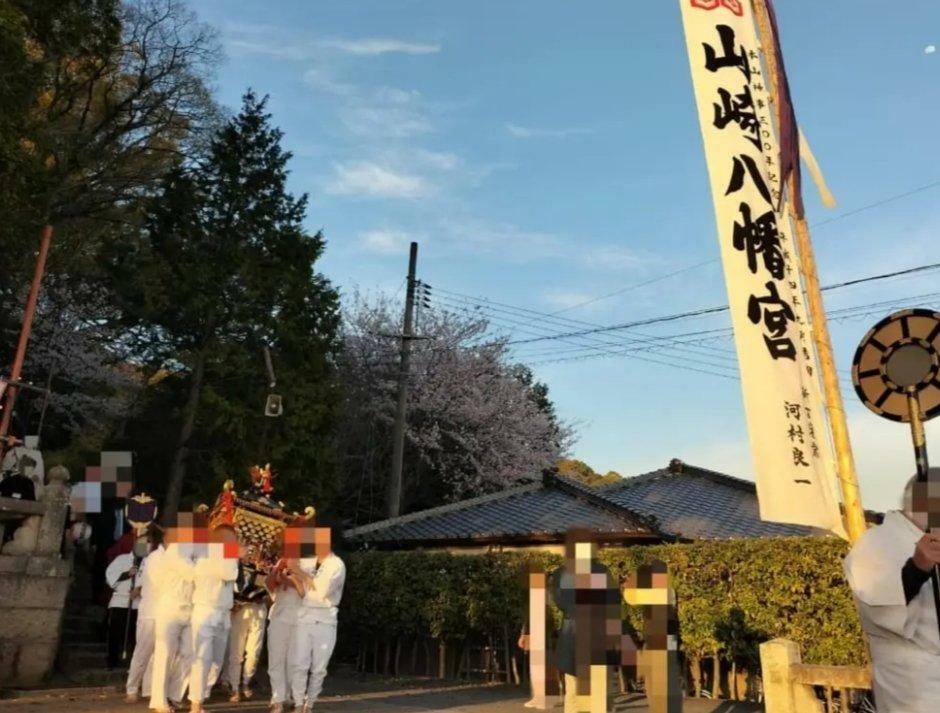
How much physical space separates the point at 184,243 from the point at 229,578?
1265 centimetres

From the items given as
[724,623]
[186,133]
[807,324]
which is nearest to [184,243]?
[186,133]

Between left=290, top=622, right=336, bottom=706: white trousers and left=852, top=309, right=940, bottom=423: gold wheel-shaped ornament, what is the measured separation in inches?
213

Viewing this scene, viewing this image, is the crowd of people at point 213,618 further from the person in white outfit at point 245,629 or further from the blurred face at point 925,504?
the blurred face at point 925,504

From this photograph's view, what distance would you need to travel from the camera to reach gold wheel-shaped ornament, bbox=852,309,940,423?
5.27m

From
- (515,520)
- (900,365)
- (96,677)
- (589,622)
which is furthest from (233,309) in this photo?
(900,365)

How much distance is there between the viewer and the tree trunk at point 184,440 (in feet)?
58.0

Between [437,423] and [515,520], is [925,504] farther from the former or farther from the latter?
[437,423]

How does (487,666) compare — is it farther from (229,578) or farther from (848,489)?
(848,489)

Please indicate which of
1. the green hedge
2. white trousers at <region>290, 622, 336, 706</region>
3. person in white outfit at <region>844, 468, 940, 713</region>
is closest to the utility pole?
the green hedge

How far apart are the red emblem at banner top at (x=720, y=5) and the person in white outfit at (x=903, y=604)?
450 centimetres

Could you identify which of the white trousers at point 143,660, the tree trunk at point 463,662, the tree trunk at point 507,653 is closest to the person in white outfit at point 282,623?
the white trousers at point 143,660

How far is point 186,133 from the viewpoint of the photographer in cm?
2208

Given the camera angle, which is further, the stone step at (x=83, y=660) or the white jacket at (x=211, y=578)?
the stone step at (x=83, y=660)

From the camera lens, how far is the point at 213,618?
768 centimetres
